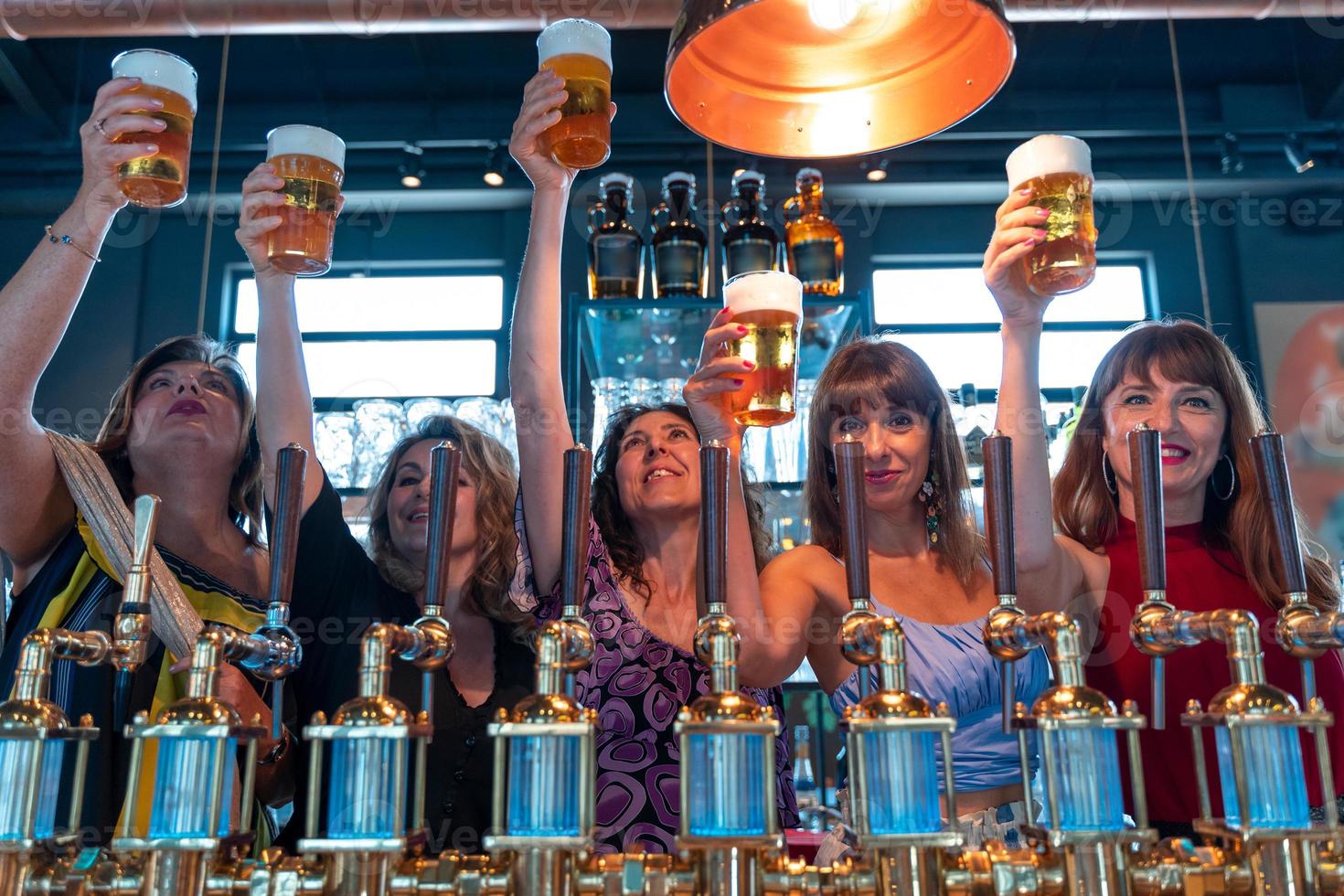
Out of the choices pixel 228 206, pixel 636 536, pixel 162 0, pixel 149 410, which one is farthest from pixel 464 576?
pixel 228 206

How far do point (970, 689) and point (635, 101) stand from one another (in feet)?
15.1

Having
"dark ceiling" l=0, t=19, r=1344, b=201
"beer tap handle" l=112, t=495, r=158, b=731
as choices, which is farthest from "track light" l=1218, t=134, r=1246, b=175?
"beer tap handle" l=112, t=495, r=158, b=731

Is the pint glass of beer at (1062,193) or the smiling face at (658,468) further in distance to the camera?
the smiling face at (658,468)

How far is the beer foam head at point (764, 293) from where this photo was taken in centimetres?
151

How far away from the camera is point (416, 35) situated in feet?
16.2

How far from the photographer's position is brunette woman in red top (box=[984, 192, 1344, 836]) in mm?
1386

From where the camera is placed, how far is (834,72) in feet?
4.35

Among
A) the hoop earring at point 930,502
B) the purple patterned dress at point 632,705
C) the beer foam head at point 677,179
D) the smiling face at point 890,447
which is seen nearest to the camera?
the purple patterned dress at point 632,705

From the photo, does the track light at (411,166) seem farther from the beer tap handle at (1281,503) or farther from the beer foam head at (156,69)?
the beer tap handle at (1281,503)

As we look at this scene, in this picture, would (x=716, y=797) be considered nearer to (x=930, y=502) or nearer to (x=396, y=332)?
(x=930, y=502)

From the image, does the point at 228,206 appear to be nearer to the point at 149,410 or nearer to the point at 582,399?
the point at 582,399

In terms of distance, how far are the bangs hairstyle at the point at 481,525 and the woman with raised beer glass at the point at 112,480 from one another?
0.72 feet

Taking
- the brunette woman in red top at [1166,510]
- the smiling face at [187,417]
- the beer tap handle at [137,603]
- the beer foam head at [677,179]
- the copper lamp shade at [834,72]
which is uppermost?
the beer foam head at [677,179]

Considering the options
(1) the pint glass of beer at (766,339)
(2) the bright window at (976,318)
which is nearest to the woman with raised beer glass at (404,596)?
(1) the pint glass of beer at (766,339)
